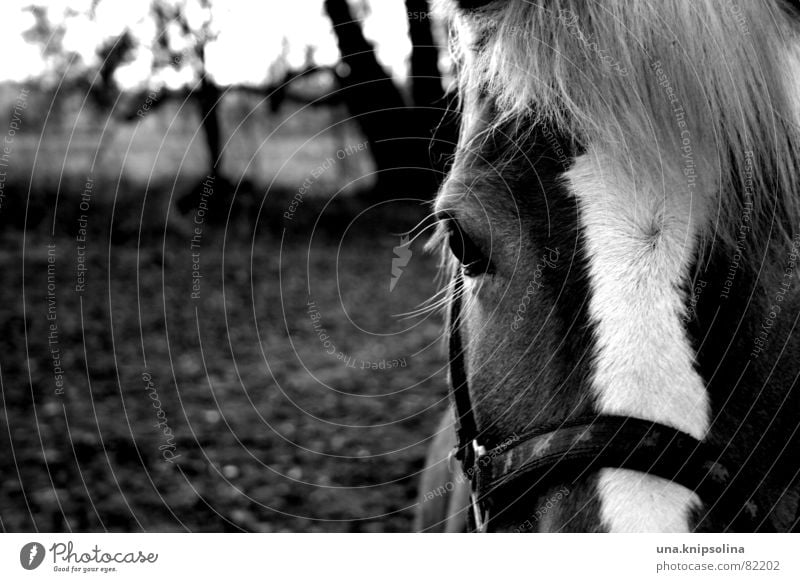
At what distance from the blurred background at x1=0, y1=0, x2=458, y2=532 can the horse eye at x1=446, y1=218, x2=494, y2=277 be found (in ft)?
0.42

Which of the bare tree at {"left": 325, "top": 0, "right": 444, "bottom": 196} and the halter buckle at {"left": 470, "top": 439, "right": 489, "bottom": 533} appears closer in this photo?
the halter buckle at {"left": 470, "top": 439, "right": 489, "bottom": 533}

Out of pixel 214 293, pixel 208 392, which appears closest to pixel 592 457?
pixel 208 392

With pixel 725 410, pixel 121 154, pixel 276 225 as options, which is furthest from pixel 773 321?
pixel 121 154

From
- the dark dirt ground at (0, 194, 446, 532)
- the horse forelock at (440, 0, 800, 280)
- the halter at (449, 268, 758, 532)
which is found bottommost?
the dark dirt ground at (0, 194, 446, 532)

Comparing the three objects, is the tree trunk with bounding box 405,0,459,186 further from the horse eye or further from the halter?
the halter

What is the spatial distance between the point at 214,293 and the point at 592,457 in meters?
7.65

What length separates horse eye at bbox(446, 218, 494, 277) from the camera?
1173 mm

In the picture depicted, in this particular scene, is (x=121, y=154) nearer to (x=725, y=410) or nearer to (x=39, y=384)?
(x=39, y=384)

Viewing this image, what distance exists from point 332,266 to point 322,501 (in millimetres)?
5843

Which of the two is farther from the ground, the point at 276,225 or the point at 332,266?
the point at 276,225

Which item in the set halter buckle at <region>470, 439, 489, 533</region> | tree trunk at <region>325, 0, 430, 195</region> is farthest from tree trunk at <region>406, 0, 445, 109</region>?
halter buckle at <region>470, 439, 489, 533</region>

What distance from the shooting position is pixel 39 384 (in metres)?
5.30

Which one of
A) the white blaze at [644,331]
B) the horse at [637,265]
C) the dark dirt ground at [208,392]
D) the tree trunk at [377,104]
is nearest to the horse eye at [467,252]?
the horse at [637,265]
